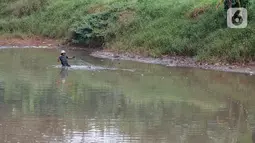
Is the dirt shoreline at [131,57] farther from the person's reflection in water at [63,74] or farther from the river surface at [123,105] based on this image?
the person's reflection in water at [63,74]

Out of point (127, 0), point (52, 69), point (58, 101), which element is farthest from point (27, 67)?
point (127, 0)

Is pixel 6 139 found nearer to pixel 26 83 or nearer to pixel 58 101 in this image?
pixel 58 101

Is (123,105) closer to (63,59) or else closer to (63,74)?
(63,74)

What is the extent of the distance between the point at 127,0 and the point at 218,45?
10.5m

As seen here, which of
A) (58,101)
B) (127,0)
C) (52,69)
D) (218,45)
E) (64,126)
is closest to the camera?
(64,126)

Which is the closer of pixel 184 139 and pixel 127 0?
pixel 184 139

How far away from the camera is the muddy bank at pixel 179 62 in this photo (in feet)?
64.4

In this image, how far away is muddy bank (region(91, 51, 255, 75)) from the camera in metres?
19.6

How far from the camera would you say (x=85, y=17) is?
29438 millimetres

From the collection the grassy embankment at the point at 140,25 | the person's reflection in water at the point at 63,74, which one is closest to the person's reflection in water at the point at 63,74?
the person's reflection in water at the point at 63,74

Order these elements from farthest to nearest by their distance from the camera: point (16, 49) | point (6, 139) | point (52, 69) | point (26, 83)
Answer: point (16, 49) → point (52, 69) → point (26, 83) → point (6, 139)

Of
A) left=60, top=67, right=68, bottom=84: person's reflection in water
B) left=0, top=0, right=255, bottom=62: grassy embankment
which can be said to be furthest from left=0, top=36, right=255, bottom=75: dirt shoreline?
left=60, top=67, right=68, bottom=84: person's reflection in water

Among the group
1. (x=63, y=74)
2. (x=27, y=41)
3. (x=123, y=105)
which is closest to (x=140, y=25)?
(x=27, y=41)

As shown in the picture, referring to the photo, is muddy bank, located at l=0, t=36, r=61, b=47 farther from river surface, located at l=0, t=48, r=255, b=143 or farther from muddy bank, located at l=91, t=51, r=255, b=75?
river surface, located at l=0, t=48, r=255, b=143
